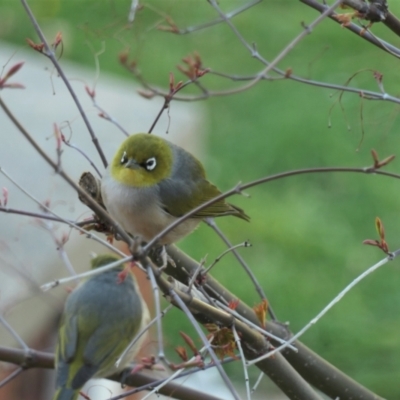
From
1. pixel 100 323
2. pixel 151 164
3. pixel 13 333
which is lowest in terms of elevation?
pixel 100 323

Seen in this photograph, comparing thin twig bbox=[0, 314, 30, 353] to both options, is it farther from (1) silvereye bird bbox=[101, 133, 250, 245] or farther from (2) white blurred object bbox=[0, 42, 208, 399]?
(1) silvereye bird bbox=[101, 133, 250, 245]

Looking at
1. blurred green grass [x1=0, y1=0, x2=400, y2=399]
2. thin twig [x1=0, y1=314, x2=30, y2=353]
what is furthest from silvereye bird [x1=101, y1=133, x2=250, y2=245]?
blurred green grass [x1=0, y1=0, x2=400, y2=399]

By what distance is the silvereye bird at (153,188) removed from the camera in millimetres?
2789

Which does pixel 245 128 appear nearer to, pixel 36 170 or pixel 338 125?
pixel 338 125

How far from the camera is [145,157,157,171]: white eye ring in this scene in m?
2.98

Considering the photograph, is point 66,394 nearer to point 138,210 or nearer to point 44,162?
point 138,210

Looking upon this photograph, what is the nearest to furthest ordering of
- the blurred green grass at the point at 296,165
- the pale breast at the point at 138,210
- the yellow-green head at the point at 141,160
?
the pale breast at the point at 138,210 < the yellow-green head at the point at 141,160 < the blurred green grass at the point at 296,165

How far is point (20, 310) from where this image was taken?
303 cm

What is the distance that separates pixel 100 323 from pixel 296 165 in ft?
11.6

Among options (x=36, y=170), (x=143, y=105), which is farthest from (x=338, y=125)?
(x=36, y=170)

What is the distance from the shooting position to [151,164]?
2994mm

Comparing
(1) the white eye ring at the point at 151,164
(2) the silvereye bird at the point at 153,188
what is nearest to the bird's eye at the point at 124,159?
(2) the silvereye bird at the point at 153,188

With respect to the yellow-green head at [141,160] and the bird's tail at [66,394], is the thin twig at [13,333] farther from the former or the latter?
the yellow-green head at [141,160]

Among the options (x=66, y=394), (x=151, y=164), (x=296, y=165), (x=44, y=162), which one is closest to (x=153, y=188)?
(x=151, y=164)
